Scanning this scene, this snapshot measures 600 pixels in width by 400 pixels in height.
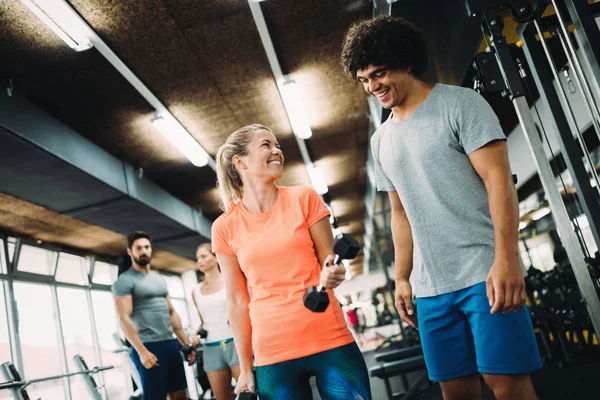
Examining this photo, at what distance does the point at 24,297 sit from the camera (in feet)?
23.0

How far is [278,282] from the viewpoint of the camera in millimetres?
1485

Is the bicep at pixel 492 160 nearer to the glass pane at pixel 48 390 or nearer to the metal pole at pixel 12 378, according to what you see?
the metal pole at pixel 12 378

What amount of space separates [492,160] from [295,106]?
407cm

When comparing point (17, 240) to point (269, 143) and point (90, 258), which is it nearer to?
point (90, 258)

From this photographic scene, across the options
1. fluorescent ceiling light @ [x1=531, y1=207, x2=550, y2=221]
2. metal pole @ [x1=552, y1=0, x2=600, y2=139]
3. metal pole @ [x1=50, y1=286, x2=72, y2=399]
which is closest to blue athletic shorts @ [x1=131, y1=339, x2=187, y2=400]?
metal pole @ [x1=552, y1=0, x2=600, y2=139]

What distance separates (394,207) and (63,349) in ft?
25.0

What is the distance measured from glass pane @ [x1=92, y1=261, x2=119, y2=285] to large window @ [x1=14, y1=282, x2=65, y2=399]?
1712 mm

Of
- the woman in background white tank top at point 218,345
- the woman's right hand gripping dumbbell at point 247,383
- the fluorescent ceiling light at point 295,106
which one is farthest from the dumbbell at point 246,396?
the fluorescent ceiling light at point 295,106

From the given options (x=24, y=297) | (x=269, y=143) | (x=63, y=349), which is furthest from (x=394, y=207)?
(x=63, y=349)

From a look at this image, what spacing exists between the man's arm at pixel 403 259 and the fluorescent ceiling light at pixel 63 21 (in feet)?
9.31

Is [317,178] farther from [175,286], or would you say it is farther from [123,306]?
[175,286]

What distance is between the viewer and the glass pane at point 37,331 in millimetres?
6784

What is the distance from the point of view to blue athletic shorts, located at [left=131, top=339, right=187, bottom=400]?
3.42 m

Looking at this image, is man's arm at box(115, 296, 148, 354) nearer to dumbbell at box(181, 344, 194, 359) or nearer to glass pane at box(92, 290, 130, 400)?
dumbbell at box(181, 344, 194, 359)
